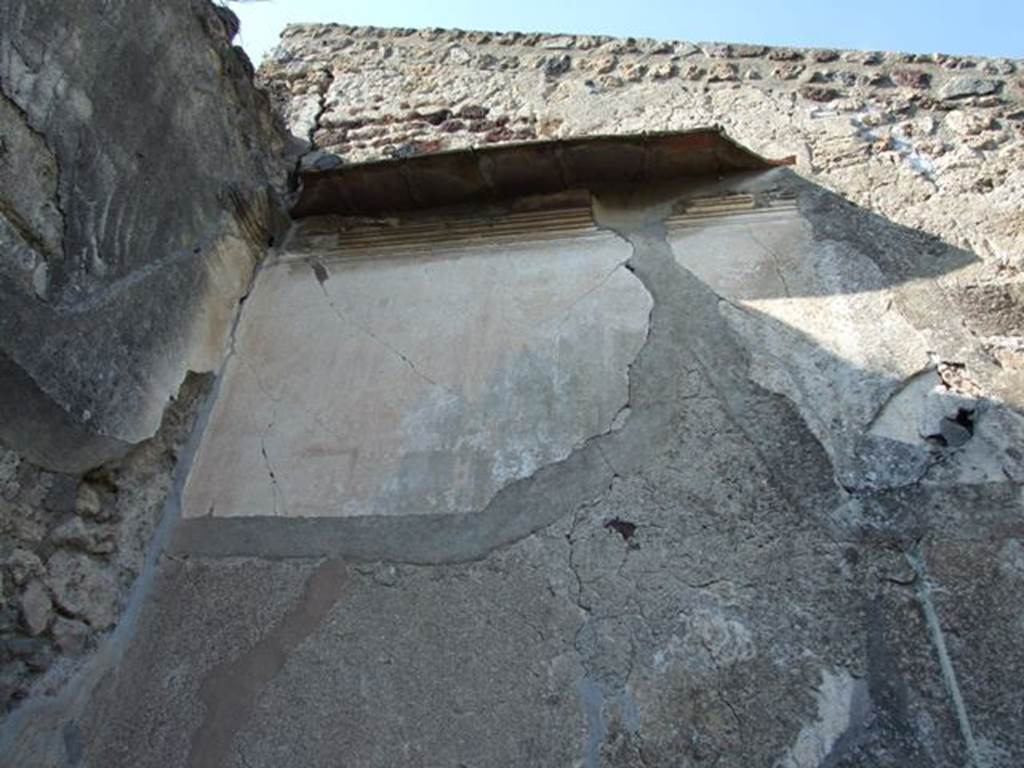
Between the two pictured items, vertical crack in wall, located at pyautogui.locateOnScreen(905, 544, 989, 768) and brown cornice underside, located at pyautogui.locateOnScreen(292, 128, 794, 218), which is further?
brown cornice underside, located at pyautogui.locateOnScreen(292, 128, 794, 218)

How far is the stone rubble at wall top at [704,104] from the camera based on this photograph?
2723 mm

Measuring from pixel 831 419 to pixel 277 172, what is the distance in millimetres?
2236

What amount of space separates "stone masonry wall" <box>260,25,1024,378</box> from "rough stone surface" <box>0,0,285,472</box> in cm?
52

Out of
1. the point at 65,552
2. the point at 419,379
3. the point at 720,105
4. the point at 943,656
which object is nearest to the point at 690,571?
the point at 943,656

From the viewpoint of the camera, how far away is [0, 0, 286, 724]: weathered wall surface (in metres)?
1.80

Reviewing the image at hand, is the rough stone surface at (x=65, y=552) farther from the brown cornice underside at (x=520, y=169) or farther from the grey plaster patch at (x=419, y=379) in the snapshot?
the brown cornice underside at (x=520, y=169)

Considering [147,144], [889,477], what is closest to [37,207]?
[147,144]

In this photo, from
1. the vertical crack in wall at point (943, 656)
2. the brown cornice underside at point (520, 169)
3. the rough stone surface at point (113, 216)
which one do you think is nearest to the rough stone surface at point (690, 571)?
the vertical crack in wall at point (943, 656)

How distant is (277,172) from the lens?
10.1ft

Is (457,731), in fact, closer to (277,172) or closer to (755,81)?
(277,172)

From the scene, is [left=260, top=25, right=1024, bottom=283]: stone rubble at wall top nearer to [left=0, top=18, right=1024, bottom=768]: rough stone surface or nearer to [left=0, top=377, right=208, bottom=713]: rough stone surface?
[left=0, top=18, right=1024, bottom=768]: rough stone surface

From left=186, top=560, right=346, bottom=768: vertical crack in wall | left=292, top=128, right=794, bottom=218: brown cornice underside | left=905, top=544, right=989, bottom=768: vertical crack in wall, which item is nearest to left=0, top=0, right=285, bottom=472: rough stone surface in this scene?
left=292, top=128, right=794, bottom=218: brown cornice underside

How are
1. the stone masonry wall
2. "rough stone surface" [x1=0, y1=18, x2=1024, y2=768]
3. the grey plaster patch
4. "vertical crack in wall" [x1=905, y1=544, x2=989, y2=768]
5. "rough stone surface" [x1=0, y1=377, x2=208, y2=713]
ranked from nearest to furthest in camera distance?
"vertical crack in wall" [x1=905, y1=544, x2=989, y2=768]
"rough stone surface" [x1=0, y1=18, x2=1024, y2=768]
"rough stone surface" [x1=0, y1=377, x2=208, y2=713]
the grey plaster patch
the stone masonry wall

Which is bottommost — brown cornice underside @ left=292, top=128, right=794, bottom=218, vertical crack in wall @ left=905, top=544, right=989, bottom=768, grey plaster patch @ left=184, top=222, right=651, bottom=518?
vertical crack in wall @ left=905, top=544, right=989, bottom=768
